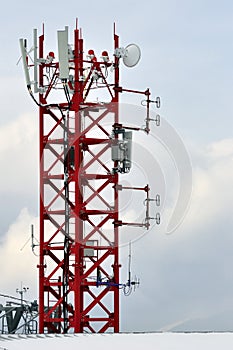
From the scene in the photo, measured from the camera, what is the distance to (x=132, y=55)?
50688 millimetres

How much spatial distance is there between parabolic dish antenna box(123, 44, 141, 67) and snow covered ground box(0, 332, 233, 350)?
1461 cm

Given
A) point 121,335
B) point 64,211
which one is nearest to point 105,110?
point 64,211

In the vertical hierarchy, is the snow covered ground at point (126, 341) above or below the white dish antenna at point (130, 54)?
below

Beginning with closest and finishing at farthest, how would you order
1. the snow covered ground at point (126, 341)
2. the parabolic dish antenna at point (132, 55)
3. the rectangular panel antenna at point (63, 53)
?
the snow covered ground at point (126, 341) → the rectangular panel antenna at point (63, 53) → the parabolic dish antenna at point (132, 55)

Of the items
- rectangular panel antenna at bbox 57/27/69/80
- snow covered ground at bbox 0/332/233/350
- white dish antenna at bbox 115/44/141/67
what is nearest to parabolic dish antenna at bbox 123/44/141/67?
white dish antenna at bbox 115/44/141/67

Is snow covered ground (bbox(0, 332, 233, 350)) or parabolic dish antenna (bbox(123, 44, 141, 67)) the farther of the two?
parabolic dish antenna (bbox(123, 44, 141, 67))

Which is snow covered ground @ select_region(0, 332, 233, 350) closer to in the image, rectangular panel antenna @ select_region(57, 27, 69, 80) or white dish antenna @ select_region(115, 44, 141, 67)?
rectangular panel antenna @ select_region(57, 27, 69, 80)

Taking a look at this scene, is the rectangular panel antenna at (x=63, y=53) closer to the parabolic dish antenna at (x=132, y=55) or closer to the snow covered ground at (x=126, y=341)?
the parabolic dish antenna at (x=132, y=55)

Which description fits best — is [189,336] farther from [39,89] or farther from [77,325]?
[39,89]

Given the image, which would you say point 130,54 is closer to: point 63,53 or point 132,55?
point 132,55

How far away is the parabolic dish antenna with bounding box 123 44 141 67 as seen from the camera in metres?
50.7

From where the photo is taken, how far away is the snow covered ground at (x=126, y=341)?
35.4 m

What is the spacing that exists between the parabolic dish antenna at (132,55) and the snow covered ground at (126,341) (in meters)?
14.6

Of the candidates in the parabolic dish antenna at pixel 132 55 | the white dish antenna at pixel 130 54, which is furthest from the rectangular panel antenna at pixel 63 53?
the parabolic dish antenna at pixel 132 55
